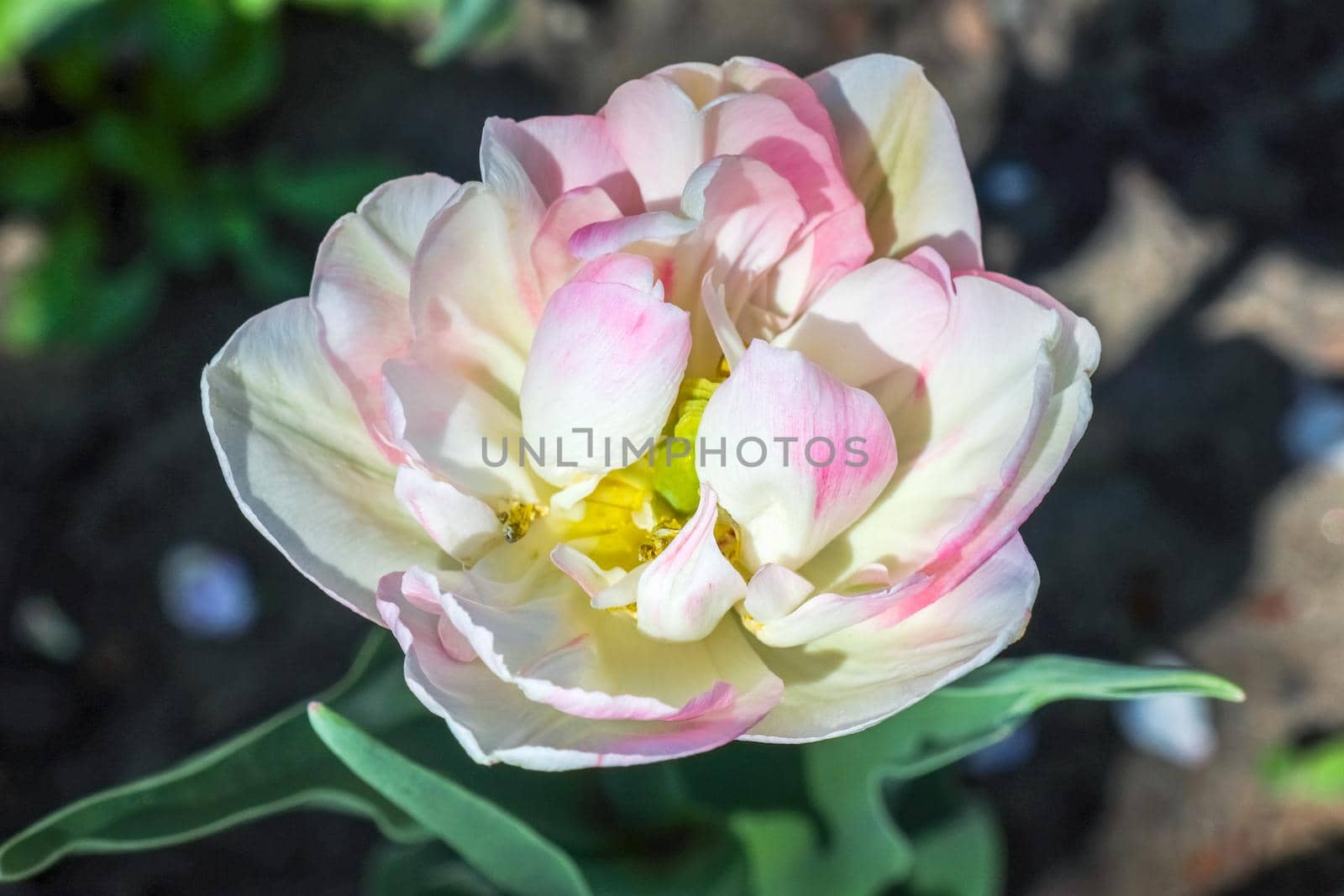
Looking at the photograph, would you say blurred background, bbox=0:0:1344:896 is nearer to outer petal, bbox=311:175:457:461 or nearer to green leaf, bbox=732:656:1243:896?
Answer: green leaf, bbox=732:656:1243:896

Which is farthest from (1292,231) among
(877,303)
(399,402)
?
(399,402)

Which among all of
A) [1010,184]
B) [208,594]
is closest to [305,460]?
[208,594]

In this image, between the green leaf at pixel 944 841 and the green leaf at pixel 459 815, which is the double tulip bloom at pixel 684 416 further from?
the green leaf at pixel 944 841

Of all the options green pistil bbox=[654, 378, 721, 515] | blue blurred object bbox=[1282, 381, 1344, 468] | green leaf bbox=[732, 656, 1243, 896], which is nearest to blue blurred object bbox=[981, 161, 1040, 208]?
blue blurred object bbox=[1282, 381, 1344, 468]

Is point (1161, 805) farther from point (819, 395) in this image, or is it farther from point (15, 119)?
point (15, 119)

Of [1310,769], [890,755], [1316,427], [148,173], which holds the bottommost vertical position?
[1310,769]

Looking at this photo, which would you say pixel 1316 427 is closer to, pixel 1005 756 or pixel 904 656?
pixel 1005 756
